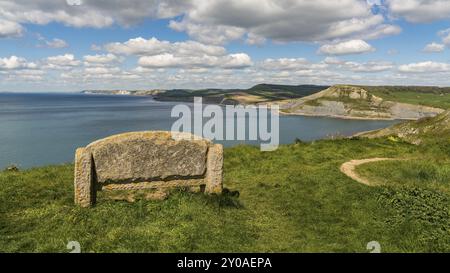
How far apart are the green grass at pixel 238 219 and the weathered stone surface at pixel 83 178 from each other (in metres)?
0.42

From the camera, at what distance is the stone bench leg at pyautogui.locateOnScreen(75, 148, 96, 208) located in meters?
12.6

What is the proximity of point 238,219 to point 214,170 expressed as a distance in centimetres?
271

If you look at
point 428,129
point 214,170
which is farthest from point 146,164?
point 428,129

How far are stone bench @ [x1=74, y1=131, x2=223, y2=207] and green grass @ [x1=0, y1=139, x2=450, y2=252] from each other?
30.6 inches

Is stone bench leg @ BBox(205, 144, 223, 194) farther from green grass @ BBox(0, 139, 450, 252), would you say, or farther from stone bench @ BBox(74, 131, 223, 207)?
green grass @ BBox(0, 139, 450, 252)

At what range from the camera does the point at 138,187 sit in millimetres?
13586

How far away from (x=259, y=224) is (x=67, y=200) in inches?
287

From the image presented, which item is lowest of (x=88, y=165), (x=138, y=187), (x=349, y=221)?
(x=349, y=221)

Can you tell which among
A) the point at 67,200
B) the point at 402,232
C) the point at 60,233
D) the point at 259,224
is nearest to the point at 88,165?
the point at 67,200

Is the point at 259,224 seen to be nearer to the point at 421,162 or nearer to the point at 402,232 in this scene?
the point at 402,232

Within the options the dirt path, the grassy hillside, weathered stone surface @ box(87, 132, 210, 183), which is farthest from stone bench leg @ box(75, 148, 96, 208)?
the grassy hillside

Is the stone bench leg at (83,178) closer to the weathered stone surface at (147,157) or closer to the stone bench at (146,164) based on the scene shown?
the stone bench at (146,164)

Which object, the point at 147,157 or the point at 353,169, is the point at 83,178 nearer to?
the point at 147,157

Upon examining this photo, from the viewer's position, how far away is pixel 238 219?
1235 centimetres
